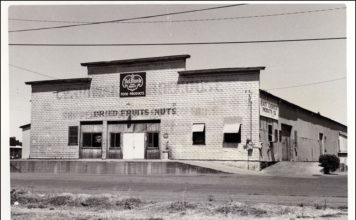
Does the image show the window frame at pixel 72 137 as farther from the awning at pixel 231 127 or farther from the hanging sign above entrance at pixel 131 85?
the awning at pixel 231 127

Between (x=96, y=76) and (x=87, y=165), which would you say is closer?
(x=87, y=165)

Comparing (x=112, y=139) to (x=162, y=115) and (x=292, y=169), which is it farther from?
(x=292, y=169)

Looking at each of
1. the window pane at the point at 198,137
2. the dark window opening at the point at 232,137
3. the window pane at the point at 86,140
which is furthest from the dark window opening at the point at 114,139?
the dark window opening at the point at 232,137

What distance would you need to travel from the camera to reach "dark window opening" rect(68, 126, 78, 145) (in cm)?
3231

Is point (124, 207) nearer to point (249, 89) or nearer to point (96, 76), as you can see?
point (249, 89)

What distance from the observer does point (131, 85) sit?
3097cm

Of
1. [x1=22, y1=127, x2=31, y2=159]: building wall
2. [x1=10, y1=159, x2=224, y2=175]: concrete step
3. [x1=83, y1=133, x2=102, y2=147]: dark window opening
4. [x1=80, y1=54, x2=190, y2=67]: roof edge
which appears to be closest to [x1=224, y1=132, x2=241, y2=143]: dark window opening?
[x1=10, y1=159, x2=224, y2=175]: concrete step

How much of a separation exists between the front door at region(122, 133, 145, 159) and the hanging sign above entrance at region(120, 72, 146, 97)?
2.74 meters

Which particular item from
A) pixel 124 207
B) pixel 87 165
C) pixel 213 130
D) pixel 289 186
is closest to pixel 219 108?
pixel 213 130

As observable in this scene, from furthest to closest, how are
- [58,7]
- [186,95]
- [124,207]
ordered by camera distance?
[186,95] < [124,207] < [58,7]

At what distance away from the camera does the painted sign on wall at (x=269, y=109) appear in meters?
28.1

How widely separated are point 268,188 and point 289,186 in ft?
3.01

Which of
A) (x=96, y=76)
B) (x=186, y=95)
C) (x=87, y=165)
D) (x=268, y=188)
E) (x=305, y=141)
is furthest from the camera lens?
(x=305, y=141)

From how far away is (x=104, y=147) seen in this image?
105ft
